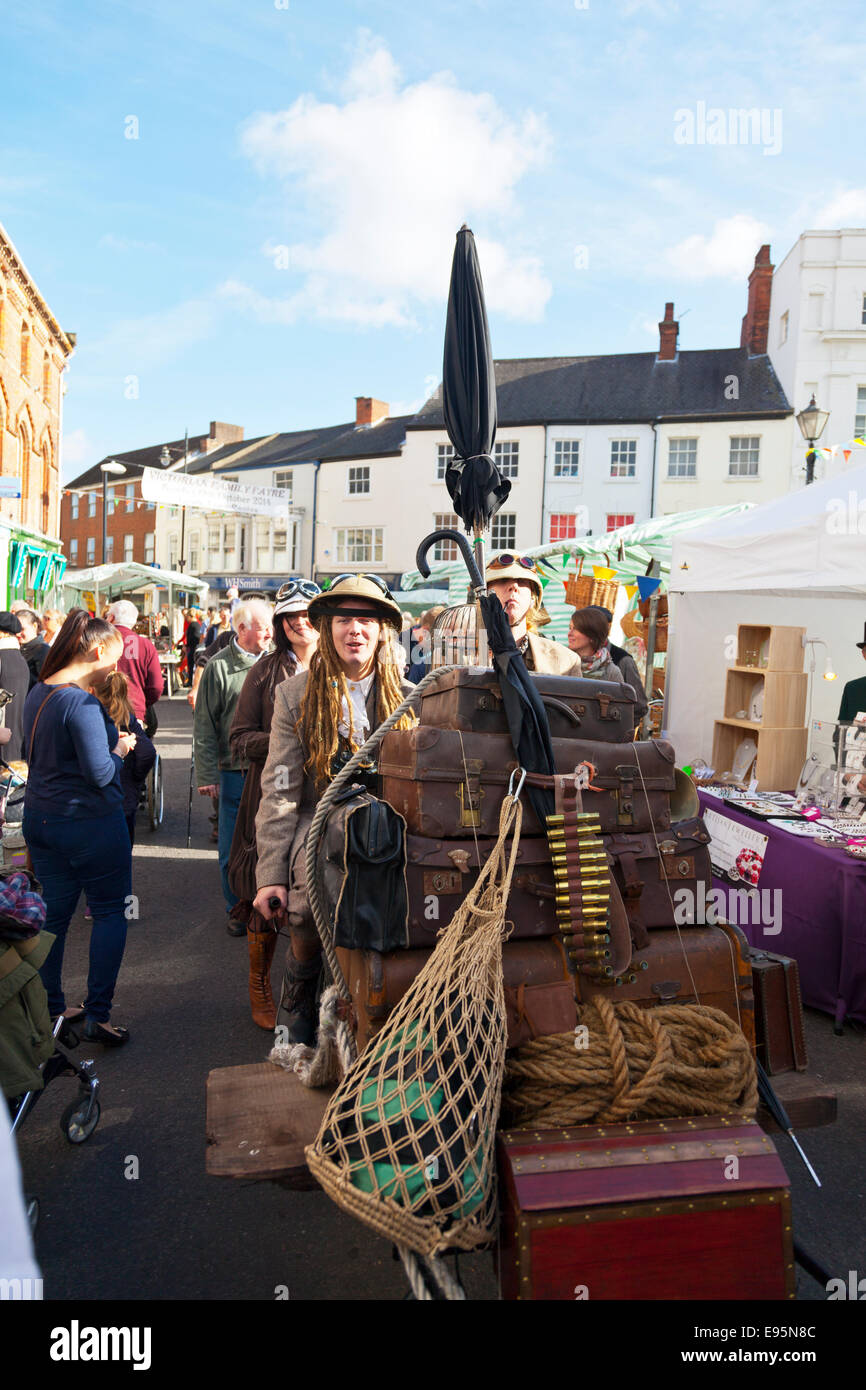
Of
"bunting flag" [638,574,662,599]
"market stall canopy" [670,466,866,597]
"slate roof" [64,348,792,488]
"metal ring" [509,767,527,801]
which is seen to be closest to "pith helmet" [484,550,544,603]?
"metal ring" [509,767,527,801]

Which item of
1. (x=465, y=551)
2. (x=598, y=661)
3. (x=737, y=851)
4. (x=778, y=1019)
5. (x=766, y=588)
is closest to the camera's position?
(x=778, y=1019)

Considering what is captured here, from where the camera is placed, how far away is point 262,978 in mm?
4203

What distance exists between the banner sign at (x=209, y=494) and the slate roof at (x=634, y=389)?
7.73 m

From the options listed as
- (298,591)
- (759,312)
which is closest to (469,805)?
(298,591)

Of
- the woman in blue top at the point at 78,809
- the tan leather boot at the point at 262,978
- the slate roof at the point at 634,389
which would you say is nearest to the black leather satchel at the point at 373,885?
the woman in blue top at the point at 78,809

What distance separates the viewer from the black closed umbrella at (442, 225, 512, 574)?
2764 mm

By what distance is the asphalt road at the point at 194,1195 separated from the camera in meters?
2.54

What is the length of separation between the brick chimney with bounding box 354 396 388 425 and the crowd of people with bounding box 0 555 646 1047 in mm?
35793

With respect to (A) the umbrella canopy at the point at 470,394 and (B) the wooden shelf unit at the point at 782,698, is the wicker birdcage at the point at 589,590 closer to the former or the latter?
(B) the wooden shelf unit at the point at 782,698

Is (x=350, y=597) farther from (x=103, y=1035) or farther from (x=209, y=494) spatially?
(x=209, y=494)

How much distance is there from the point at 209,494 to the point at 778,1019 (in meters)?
23.9

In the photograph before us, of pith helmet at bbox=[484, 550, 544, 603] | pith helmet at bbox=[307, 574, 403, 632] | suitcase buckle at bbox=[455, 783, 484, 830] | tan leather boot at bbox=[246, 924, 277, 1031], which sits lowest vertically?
tan leather boot at bbox=[246, 924, 277, 1031]

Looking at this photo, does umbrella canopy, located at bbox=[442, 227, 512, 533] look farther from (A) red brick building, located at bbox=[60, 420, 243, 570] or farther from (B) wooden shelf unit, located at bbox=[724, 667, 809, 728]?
(A) red brick building, located at bbox=[60, 420, 243, 570]
